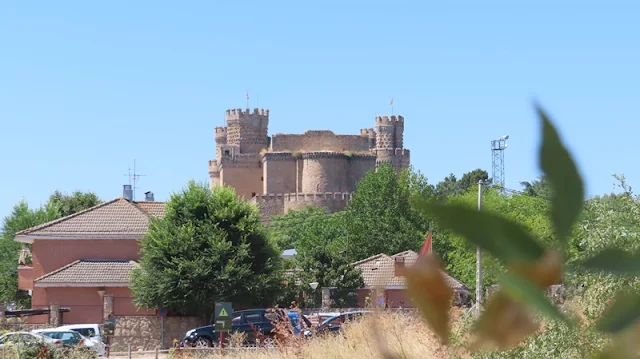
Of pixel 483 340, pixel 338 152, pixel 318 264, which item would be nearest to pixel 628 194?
pixel 483 340

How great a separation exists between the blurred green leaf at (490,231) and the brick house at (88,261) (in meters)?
34.4

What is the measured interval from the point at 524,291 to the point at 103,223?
129 feet

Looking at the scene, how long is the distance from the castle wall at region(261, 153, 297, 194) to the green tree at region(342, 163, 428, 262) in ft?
146

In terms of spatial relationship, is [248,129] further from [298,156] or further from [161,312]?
[161,312]

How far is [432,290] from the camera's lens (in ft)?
2.74

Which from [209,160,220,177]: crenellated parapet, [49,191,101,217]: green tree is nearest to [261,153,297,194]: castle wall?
[209,160,220,177]: crenellated parapet

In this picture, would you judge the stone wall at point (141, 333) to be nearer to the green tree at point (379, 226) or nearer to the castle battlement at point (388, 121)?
the green tree at point (379, 226)

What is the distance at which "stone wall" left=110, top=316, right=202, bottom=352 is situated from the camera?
3081cm

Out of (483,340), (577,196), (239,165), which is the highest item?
(239,165)

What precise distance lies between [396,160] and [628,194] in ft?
344

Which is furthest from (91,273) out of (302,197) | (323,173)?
(323,173)

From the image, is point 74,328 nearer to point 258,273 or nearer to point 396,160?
point 258,273

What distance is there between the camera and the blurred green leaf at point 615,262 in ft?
2.85

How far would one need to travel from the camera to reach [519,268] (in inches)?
32.1
